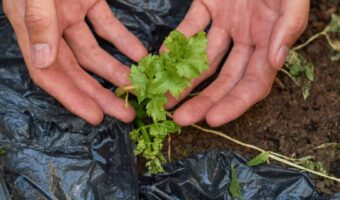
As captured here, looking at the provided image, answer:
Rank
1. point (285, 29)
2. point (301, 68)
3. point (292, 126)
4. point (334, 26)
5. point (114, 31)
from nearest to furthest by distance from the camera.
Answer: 1. point (285, 29)
2. point (114, 31)
3. point (292, 126)
4. point (301, 68)
5. point (334, 26)

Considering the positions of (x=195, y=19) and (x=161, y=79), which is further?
(x=195, y=19)

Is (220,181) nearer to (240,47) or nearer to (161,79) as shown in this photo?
(161,79)

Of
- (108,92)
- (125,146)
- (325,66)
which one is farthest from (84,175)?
(325,66)

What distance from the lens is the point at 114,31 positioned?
293 cm

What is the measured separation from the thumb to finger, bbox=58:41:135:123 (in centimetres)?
33

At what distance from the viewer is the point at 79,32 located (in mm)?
2891

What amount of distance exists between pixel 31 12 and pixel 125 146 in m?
0.77

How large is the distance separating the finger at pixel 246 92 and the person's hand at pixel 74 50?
1.35 ft

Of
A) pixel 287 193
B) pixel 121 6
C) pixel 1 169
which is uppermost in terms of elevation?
pixel 121 6

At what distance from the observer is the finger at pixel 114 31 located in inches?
114

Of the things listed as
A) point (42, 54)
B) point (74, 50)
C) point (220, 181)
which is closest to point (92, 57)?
point (74, 50)

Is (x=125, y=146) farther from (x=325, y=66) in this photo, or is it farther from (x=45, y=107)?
(x=325, y=66)

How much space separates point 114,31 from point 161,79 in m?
0.63

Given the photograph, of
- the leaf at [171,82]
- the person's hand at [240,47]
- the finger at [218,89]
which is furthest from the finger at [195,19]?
the leaf at [171,82]
